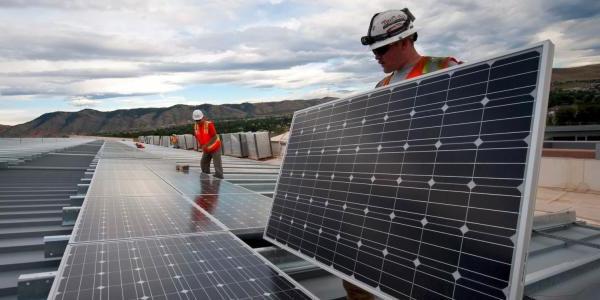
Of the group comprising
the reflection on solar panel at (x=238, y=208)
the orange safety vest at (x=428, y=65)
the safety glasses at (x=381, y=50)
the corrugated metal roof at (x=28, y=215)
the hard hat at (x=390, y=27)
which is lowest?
the corrugated metal roof at (x=28, y=215)

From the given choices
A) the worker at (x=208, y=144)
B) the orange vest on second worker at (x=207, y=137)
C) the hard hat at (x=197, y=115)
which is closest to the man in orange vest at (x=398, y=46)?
the worker at (x=208, y=144)

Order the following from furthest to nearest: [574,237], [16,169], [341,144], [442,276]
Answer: [16,169], [574,237], [341,144], [442,276]

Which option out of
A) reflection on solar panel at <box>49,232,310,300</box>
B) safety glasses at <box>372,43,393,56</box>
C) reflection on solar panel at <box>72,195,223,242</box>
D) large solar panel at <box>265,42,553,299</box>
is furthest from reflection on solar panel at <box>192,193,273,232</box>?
safety glasses at <box>372,43,393,56</box>

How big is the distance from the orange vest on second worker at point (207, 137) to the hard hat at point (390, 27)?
10.9m

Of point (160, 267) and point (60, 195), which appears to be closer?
point (160, 267)

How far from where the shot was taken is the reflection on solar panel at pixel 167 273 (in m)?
3.06

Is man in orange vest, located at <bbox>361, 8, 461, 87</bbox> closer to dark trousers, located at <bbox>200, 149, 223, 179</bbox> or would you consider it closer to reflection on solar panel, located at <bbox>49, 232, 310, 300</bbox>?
reflection on solar panel, located at <bbox>49, 232, 310, 300</bbox>

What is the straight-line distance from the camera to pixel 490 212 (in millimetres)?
2293

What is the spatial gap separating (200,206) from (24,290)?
3885mm

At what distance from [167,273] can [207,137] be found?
11.8m

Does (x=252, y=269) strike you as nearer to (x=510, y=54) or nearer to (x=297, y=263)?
(x=297, y=263)

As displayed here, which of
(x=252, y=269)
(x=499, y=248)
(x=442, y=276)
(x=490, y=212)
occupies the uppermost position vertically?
(x=490, y=212)

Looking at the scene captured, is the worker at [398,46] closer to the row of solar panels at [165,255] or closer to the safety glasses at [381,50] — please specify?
the safety glasses at [381,50]

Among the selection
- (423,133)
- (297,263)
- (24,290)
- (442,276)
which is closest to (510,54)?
(423,133)
